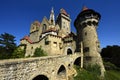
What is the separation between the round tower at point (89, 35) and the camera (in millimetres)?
33688

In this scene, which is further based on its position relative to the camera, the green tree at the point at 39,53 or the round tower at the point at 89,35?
the green tree at the point at 39,53

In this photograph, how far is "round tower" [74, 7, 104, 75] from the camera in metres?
33.7

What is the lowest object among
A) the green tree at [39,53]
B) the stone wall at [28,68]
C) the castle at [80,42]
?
the stone wall at [28,68]

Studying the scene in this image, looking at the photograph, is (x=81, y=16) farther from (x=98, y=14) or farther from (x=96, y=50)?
(x=96, y=50)

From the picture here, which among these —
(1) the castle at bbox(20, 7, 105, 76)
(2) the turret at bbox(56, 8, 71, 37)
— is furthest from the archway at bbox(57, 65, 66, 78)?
(2) the turret at bbox(56, 8, 71, 37)

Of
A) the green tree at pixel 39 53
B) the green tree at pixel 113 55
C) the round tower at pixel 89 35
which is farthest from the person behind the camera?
the green tree at pixel 113 55

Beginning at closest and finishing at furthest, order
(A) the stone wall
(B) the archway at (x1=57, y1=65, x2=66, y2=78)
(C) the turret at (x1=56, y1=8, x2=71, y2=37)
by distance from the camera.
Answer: (A) the stone wall
(B) the archway at (x1=57, y1=65, x2=66, y2=78)
(C) the turret at (x1=56, y1=8, x2=71, y2=37)

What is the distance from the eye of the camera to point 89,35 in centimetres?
3494

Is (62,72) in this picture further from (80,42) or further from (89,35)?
(89,35)

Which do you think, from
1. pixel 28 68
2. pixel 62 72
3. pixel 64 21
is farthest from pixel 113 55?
pixel 28 68

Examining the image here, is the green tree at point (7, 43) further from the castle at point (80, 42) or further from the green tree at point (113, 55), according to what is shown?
the green tree at point (113, 55)

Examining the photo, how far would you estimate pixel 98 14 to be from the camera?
121 ft

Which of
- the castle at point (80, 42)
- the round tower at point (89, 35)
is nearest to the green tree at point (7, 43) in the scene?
the castle at point (80, 42)

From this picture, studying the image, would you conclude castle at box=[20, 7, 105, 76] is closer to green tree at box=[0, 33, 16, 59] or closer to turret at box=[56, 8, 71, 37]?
green tree at box=[0, 33, 16, 59]
